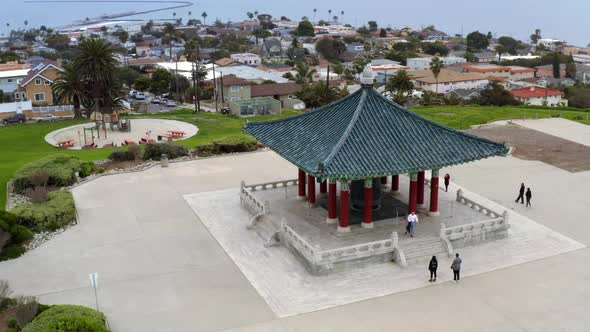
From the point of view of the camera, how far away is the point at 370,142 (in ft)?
93.4

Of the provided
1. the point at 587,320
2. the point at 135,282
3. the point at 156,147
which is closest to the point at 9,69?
the point at 156,147

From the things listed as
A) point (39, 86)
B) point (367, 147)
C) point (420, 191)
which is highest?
point (367, 147)

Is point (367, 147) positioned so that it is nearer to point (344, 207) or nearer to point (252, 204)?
point (344, 207)

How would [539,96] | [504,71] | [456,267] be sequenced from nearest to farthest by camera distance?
1. [456,267]
2. [539,96]
3. [504,71]

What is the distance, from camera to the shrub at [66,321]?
1975 centimetres

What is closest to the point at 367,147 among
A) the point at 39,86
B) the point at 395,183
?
the point at 395,183

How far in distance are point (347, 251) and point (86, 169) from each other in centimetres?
2263

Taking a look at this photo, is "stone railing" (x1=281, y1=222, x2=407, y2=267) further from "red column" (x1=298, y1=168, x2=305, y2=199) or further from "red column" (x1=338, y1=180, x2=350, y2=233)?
"red column" (x1=298, y1=168, x2=305, y2=199)

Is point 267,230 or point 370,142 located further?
point 267,230

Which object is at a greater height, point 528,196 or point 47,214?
point 47,214

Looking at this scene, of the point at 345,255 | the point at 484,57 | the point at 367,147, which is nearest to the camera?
the point at 345,255

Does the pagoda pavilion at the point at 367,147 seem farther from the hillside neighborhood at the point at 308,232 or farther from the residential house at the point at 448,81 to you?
the residential house at the point at 448,81

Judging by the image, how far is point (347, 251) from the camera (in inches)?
1061

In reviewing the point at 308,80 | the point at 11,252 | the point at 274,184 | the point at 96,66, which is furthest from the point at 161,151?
the point at 308,80
